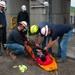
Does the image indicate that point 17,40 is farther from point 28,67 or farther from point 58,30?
point 58,30

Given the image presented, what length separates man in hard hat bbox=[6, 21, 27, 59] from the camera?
804 centimetres

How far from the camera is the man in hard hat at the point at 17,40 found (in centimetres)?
804

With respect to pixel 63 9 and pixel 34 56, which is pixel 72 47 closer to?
pixel 34 56

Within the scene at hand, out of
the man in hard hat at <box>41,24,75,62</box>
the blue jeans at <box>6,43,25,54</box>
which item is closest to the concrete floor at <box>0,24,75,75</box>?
the blue jeans at <box>6,43,25,54</box>

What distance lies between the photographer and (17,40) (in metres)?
8.15

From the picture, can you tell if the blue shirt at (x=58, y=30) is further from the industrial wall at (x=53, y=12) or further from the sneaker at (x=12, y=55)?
the industrial wall at (x=53, y=12)

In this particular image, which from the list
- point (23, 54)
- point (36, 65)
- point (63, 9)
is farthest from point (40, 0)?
point (36, 65)

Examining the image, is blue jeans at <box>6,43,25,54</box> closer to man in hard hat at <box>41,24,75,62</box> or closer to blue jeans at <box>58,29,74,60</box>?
man in hard hat at <box>41,24,75,62</box>

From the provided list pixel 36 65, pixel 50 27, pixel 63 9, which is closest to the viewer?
pixel 36 65

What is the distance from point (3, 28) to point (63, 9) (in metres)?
8.16

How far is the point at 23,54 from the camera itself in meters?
8.52

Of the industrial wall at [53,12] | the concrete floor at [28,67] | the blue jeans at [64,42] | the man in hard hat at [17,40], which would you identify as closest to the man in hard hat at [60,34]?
the blue jeans at [64,42]

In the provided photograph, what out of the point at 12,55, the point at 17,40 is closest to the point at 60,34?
the point at 17,40

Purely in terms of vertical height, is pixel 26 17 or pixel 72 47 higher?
pixel 26 17
